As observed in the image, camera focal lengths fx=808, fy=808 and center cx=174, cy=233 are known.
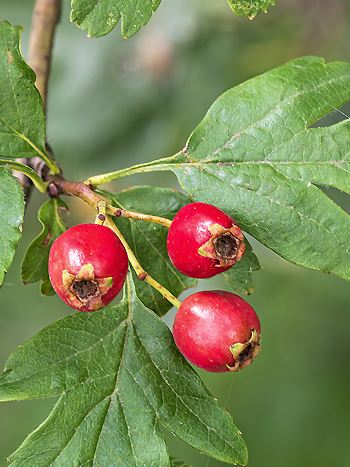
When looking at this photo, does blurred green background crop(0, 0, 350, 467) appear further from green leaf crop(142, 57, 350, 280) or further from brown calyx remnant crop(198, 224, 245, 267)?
brown calyx remnant crop(198, 224, 245, 267)

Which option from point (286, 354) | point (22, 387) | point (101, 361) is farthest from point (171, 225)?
point (286, 354)

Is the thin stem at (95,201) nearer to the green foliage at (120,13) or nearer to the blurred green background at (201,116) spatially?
the green foliage at (120,13)

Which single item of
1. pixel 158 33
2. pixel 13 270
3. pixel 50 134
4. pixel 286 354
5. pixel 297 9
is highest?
pixel 297 9

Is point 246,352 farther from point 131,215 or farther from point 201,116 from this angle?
point 201,116

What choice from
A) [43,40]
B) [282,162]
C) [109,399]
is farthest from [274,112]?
[43,40]

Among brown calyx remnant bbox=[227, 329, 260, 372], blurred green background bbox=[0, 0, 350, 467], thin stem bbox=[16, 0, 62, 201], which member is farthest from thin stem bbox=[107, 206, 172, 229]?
blurred green background bbox=[0, 0, 350, 467]

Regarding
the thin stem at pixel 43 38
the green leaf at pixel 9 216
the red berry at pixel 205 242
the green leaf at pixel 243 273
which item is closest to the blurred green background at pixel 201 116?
the thin stem at pixel 43 38

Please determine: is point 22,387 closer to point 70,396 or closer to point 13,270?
point 70,396
